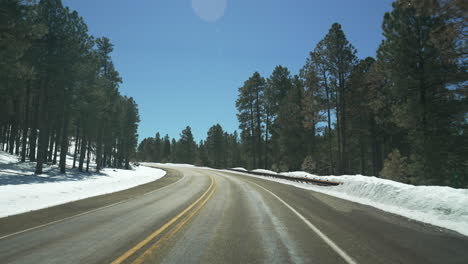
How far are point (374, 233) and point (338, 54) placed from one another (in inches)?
895

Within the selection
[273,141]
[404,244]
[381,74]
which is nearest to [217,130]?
[273,141]

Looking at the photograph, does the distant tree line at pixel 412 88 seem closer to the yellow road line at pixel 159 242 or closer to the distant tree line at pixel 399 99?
the distant tree line at pixel 399 99

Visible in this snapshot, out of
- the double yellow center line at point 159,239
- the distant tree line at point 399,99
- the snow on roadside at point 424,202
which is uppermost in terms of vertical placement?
the distant tree line at point 399,99

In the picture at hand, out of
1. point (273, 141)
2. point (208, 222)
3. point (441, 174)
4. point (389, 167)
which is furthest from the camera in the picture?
point (273, 141)

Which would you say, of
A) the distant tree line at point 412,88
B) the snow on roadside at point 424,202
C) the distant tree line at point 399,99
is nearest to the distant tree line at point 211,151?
the distant tree line at point 399,99

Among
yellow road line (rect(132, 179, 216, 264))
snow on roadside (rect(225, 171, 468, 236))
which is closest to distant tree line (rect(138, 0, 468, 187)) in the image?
snow on roadside (rect(225, 171, 468, 236))

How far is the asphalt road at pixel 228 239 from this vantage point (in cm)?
455

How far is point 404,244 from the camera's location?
539cm

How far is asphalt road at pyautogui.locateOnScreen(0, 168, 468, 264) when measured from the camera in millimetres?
4555

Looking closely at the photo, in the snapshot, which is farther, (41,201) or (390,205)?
(41,201)

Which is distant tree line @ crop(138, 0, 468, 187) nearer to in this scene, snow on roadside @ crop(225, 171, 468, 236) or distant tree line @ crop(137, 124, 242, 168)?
snow on roadside @ crop(225, 171, 468, 236)

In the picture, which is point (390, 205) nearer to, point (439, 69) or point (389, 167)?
point (439, 69)

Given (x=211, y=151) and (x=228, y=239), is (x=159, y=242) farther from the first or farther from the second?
(x=211, y=151)

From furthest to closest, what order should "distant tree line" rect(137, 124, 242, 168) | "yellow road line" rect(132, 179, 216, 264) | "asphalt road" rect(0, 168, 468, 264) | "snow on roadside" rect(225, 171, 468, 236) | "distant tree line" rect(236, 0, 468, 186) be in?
"distant tree line" rect(137, 124, 242, 168) → "distant tree line" rect(236, 0, 468, 186) → "snow on roadside" rect(225, 171, 468, 236) → "asphalt road" rect(0, 168, 468, 264) → "yellow road line" rect(132, 179, 216, 264)
